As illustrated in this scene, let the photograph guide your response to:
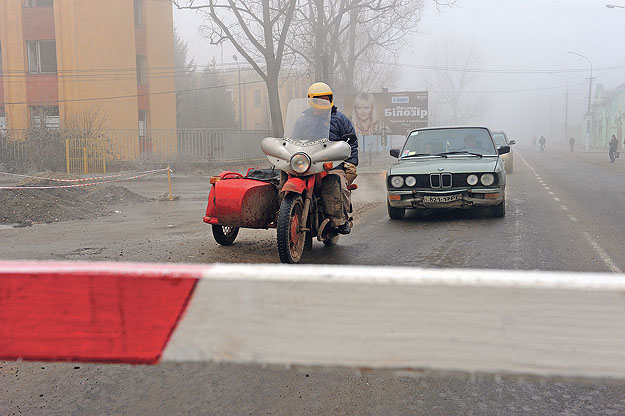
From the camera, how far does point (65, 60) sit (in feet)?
98.9

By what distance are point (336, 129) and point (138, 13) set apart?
30368 millimetres

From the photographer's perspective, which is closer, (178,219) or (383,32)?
(178,219)

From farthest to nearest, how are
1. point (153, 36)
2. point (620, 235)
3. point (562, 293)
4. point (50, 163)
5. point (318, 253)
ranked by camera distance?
point (153, 36) < point (50, 163) < point (620, 235) < point (318, 253) < point (562, 293)

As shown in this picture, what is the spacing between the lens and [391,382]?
3248 mm

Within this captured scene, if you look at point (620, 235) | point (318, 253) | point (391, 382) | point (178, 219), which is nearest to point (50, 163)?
point (178, 219)

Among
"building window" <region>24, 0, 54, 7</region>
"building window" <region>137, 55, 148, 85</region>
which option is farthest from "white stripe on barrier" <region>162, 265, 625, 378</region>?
"building window" <region>137, 55, 148, 85</region>

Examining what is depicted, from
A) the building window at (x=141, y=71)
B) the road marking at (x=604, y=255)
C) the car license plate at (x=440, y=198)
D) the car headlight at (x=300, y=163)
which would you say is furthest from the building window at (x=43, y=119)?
the road marking at (x=604, y=255)

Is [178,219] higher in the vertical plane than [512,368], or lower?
lower

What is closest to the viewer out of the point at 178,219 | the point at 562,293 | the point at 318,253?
the point at 562,293

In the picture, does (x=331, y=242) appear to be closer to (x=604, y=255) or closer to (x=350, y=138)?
(x=350, y=138)

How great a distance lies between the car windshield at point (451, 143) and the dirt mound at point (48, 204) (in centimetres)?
614

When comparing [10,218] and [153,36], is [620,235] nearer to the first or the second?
[10,218]

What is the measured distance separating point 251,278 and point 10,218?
1064cm

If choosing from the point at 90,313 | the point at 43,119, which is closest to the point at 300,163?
the point at 90,313
